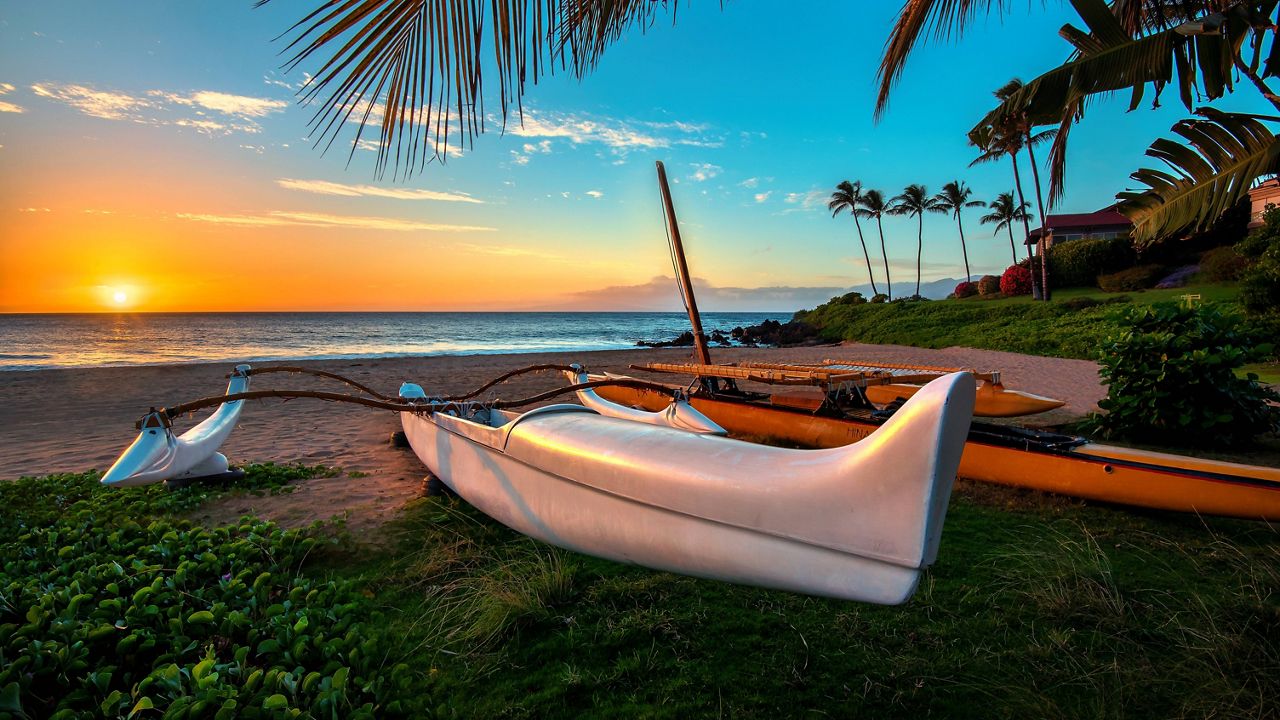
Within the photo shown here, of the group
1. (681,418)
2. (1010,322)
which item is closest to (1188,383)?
(681,418)

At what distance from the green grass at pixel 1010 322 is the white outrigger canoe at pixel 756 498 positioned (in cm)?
1245

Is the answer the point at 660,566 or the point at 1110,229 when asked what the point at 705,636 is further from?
the point at 1110,229

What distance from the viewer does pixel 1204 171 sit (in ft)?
12.1

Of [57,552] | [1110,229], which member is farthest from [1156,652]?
[1110,229]

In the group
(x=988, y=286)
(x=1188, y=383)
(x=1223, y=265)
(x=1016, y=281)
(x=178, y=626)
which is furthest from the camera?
(x=988, y=286)

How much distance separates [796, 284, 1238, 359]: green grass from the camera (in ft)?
48.4

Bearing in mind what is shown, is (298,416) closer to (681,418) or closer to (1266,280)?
(681,418)

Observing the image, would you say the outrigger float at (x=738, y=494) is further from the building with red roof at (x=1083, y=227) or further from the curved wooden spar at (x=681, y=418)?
the building with red roof at (x=1083, y=227)

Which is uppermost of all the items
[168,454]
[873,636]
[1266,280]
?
[1266,280]

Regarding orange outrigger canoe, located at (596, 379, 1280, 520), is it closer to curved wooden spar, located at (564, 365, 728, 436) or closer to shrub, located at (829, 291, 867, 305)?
curved wooden spar, located at (564, 365, 728, 436)

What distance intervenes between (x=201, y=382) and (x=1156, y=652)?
49.7ft

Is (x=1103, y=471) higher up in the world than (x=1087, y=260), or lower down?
lower down

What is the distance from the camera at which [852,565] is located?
1.78m

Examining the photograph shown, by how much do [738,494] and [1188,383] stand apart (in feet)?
18.7
